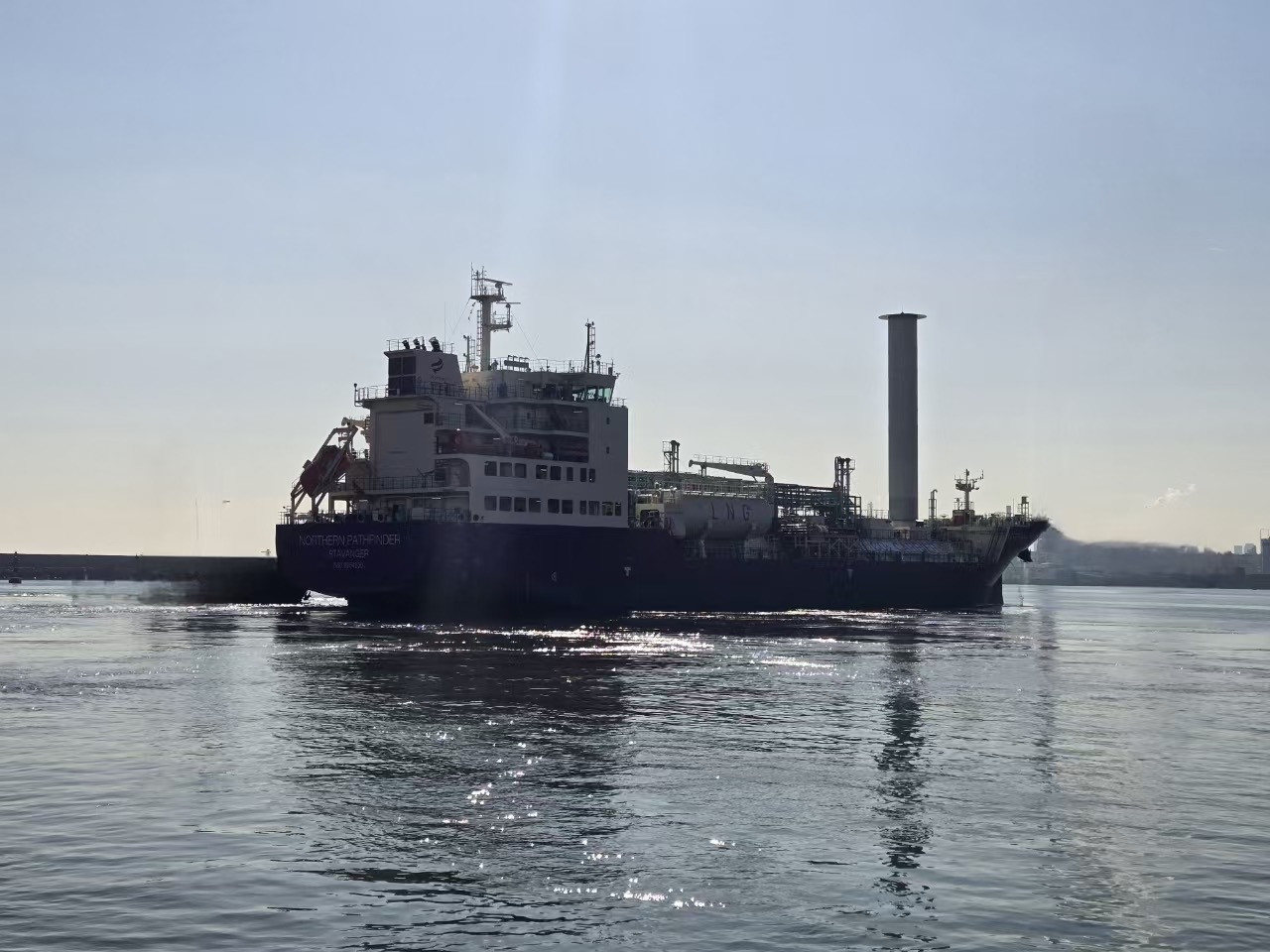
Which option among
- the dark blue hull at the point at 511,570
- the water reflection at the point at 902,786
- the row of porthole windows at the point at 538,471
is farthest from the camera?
the row of porthole windows at the point at 538,471

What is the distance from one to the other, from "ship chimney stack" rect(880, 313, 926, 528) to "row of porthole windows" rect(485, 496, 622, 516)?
165ft

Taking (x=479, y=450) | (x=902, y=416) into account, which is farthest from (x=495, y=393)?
(x=902, y=416)

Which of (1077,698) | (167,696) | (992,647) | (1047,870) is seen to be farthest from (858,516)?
(1047,870)

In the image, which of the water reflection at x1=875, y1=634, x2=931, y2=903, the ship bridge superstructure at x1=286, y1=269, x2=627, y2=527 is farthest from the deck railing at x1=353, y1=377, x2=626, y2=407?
the water reflection at x1=875, y1=634, x2=931, y2=903

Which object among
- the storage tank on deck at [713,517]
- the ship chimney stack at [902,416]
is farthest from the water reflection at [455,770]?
the ship chimney stack at [902,416]

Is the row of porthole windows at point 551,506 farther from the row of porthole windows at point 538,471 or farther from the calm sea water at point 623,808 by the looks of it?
the calm sea water at point 623,808

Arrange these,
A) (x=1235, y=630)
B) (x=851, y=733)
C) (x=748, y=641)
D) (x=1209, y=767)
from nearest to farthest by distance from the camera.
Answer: (x=1209, y=767), (x=851, y=733), (x=748, y=641), (x=1235, y=630)

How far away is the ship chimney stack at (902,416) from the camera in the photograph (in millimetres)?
132500

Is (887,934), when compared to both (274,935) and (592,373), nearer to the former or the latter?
(274,935)

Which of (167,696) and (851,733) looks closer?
(851,733)

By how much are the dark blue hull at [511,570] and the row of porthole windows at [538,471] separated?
11.6 ft

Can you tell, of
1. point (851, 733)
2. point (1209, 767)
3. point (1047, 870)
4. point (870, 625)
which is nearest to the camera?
point (1047, 870)

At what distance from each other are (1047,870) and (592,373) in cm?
7217

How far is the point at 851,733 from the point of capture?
3466 centimetres
